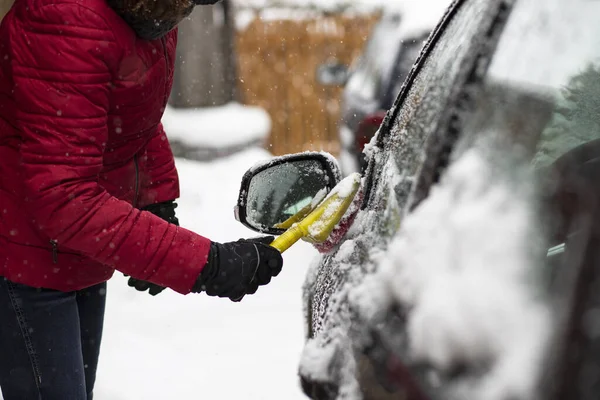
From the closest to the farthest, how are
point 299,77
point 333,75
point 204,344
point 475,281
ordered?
point 475,281 → point 204,344 → point 333,75 → point 299,77

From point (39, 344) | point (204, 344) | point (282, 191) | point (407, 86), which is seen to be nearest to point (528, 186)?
point (407, 86)

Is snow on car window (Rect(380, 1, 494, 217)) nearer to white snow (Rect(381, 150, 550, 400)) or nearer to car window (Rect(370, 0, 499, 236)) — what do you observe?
car window (Rect(370, 0, 499, 236))

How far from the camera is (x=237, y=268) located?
1896mm

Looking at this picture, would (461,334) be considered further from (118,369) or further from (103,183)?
(118,369)

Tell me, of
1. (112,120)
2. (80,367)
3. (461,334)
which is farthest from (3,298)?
(461,334)

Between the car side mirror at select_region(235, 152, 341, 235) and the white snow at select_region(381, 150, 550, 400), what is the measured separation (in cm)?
97

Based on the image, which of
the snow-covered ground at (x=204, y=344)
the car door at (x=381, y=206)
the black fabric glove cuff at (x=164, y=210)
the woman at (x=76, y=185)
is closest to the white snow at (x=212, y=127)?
the snow-covered ground at (x=204, y=344)

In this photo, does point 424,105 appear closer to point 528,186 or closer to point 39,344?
point 528,186

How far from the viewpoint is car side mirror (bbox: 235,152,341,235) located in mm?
2170

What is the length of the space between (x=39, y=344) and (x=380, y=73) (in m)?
4.42

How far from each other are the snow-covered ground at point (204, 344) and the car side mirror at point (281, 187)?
158cm

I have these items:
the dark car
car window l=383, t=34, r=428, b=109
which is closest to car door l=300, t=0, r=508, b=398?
the dark car

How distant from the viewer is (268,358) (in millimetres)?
4004

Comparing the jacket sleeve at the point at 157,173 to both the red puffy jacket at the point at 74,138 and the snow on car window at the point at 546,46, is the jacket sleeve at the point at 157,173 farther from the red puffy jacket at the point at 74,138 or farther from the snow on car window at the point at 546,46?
the snow on car window at the point at 546,46
